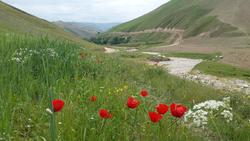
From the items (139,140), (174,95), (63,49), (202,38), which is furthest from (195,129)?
(202,38)

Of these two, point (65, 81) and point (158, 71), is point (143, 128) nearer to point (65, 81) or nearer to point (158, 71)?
point (65, 81)

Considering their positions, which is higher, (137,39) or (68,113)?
(68,113)

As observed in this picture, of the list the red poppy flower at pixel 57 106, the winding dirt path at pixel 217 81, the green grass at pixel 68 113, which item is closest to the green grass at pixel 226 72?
the winding dirt path at pixel 217 81

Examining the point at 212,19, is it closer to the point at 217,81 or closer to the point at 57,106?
the point at 217,81

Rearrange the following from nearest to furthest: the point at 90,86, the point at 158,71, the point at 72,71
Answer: the point at 90,86
the point at 72,71
the point at 158,71

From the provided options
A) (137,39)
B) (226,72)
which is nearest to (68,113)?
(226,72)

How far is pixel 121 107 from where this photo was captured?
16.3 ft

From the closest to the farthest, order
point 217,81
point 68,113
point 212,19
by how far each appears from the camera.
Answer: point 68,113
point 217,81
point 212,19

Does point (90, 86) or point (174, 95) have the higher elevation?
point (90, 86)

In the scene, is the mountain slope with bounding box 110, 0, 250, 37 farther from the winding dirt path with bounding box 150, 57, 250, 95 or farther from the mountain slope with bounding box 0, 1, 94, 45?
the winding dirt path with bounding box 150, 57, 250, 95

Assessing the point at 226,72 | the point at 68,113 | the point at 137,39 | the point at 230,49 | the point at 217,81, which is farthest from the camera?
the point at 137,39

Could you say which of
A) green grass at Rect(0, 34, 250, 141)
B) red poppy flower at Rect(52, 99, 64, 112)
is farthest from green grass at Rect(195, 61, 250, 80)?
red poppy flower at Rect(52, 99, 64, 112)

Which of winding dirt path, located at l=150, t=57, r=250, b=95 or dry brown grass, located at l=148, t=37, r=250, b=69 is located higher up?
winding dirt path, located at l=150, t=57, r=250, b=95

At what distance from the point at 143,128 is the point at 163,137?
378 millimetres
